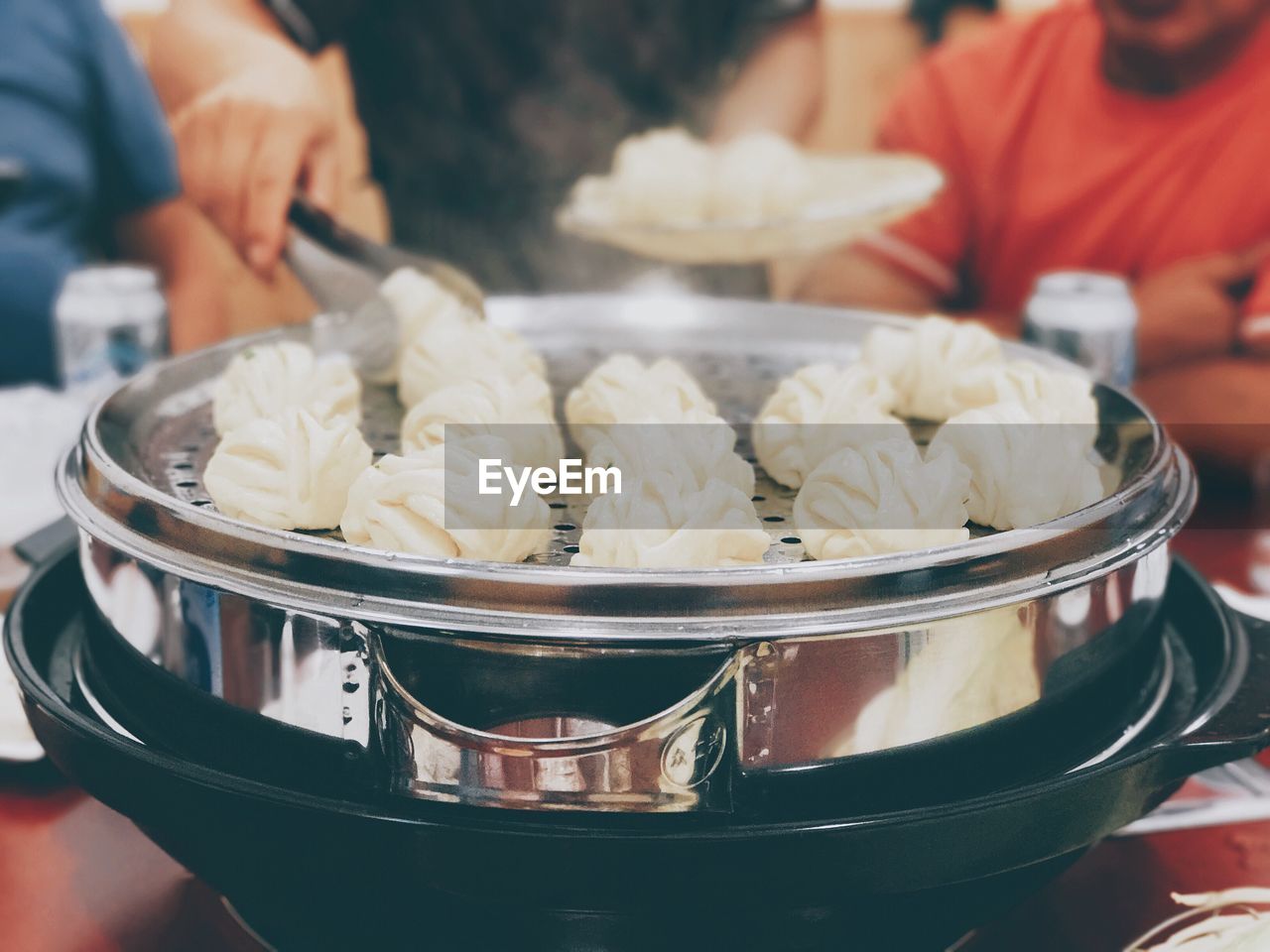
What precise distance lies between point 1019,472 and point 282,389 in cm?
75

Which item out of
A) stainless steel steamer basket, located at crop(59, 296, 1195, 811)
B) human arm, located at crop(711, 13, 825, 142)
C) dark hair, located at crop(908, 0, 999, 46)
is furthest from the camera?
dark hair, located at crop(908, 0, 999, 46)

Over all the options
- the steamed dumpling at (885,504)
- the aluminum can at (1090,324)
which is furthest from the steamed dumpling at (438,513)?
the aluminum can at (1090,324)

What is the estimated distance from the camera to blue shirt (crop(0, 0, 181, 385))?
294cm

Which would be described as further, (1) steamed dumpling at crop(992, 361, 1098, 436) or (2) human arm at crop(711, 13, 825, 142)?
(2) human arm at crop(711, 13, 825, 142)

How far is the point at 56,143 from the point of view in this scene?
301 cm

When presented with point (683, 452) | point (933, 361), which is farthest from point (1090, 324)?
point (683, 452)

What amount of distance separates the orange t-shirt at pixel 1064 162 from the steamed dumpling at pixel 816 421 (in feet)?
6.13

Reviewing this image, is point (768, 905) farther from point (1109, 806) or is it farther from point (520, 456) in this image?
point (520, 456)

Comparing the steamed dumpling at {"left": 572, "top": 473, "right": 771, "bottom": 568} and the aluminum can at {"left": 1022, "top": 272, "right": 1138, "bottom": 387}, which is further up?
the steamed dumpling at {"left": 572, "top": 473, "right": 771, "bottom": 568}

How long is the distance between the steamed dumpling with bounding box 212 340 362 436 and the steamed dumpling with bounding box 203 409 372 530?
14 centimetres

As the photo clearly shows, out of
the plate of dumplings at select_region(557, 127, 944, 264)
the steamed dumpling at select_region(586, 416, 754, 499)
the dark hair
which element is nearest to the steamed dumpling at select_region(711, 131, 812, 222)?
the plate of dumplings at select_region(557, 127, 944, 264)

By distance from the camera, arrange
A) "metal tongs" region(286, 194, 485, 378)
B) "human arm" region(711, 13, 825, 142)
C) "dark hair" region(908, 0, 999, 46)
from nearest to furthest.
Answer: "metal tongs" region(286, 194, 485, 378) → "human arm" region(711, 13, 825, 142) → "dark hair" region(908, 0, 999, 46)

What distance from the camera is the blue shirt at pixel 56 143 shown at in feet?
9.65

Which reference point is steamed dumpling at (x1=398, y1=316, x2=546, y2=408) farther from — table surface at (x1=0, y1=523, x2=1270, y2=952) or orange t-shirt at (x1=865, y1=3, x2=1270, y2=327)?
orange t-shirt at (x1=865, y1=3, x2=1270, y2=327)
